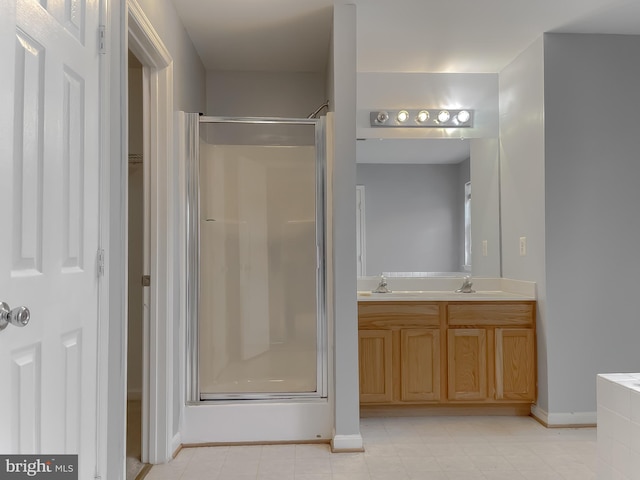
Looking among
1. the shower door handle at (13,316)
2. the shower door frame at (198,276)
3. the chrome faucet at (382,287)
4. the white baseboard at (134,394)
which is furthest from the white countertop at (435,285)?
the shower door handle at (13,316)

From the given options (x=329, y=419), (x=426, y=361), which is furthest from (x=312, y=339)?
(x=426, y=361)

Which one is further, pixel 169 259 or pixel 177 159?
pixel 177 159

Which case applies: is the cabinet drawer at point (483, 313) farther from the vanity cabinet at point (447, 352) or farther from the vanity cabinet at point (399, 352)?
the vanity cabinet at point (399, 352)

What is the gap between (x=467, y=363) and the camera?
3393 mm

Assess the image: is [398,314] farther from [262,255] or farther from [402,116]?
[402,116]

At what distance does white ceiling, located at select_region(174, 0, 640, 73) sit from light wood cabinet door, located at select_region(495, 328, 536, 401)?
1.92 m

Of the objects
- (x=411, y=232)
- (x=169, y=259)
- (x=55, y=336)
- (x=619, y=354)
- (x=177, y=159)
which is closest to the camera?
(x=55, y=336)

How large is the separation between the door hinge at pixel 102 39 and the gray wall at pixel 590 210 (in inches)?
103

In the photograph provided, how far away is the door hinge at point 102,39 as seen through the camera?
1791 millimetres

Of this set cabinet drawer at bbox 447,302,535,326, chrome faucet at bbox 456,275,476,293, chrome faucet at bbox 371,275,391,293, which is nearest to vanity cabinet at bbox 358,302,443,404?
cabinet drawer at bbox 447,302,535,326

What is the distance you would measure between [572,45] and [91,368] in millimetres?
3310

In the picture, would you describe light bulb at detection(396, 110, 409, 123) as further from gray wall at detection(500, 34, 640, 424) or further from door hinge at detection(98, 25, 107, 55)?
door hinge at detection(98, 25, 107, 55)

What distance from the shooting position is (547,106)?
3270 mm

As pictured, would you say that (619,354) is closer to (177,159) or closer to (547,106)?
(547,106)
